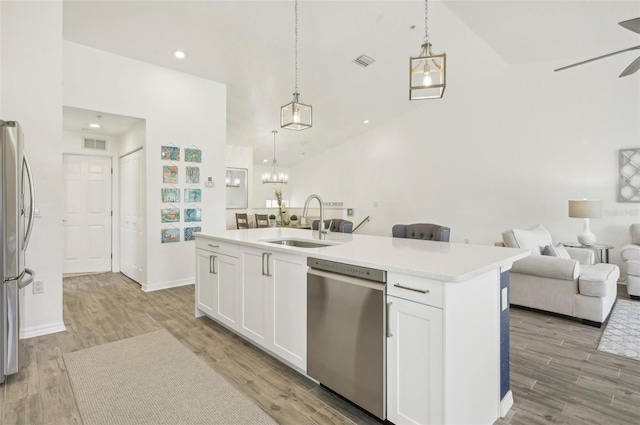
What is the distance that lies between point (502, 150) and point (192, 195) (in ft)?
19.2

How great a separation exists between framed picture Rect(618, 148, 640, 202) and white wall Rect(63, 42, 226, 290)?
6.38 metres

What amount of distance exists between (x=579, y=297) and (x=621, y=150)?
3.36 m

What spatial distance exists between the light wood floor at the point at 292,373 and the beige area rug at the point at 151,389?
0.27 ft

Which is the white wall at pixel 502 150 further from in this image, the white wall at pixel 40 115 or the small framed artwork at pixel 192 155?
the white wall at pixel 40 115

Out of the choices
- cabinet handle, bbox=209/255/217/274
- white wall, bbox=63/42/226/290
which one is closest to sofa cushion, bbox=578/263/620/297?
cabinet handle, bbox=209/255/217/274

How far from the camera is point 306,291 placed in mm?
2164

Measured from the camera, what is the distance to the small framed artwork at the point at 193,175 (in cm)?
495

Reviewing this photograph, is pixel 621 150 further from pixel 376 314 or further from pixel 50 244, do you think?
pixel 50 244

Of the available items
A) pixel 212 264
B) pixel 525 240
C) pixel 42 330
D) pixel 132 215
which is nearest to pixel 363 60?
pixel 525 240

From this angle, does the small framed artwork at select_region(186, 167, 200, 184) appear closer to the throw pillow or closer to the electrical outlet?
the electrical outlet

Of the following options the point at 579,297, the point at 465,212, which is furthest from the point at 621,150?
the point at 579,297

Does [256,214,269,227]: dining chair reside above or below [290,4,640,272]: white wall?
below

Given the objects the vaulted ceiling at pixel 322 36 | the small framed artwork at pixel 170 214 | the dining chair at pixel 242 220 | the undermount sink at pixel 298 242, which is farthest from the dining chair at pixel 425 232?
the dining chair at pixel 242 220

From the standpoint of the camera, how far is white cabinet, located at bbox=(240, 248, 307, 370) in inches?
87.7
